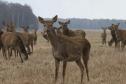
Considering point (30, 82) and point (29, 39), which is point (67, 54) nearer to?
point (30, 82)

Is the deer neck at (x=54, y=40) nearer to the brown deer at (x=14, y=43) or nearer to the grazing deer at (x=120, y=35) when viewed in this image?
the brown deer at (x=14, y=43)

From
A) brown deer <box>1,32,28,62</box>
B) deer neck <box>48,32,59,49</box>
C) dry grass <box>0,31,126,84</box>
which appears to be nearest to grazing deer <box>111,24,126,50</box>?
brown deer <box>1,32,28,62</box>

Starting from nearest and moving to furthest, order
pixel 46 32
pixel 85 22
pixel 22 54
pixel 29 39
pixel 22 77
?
pixel 46 32
pixel 22 77
pixel 22 54
pixel 29 39
pixel 85 22

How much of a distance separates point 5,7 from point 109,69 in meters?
90.3

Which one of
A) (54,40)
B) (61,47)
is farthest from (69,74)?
(54,40)

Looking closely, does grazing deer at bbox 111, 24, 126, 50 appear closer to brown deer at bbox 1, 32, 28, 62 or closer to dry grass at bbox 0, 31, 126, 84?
brown deer at bbox 1, 32, 28, 62

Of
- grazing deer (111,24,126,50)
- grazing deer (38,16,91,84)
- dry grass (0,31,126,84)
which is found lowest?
grazing deer (111,24,126,50)

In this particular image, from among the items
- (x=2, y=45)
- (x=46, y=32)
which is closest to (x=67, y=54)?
(x=46, y=32)

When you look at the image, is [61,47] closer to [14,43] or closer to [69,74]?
[69,74]

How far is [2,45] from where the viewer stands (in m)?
21.7

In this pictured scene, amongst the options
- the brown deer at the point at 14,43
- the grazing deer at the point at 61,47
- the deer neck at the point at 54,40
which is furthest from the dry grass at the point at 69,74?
the brown deer at the point at 14,43

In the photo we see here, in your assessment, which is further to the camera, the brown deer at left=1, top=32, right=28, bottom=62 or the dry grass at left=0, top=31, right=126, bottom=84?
the brown deer at left=1, top=32, right=28, bottom=62

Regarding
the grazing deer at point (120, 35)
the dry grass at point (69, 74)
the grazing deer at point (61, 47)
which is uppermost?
the grazing deer at point (61, 47)

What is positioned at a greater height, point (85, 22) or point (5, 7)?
point (5, 7)
